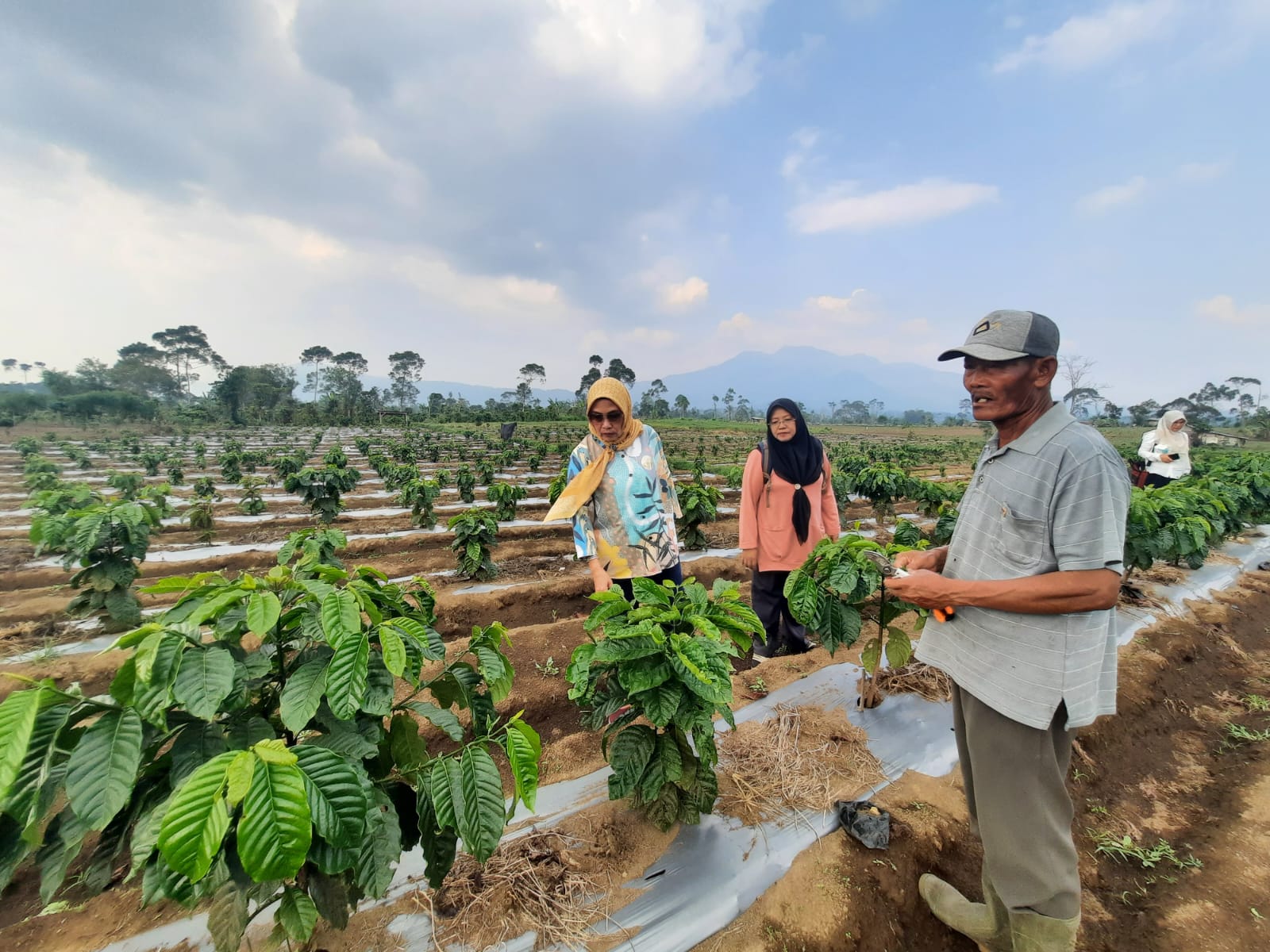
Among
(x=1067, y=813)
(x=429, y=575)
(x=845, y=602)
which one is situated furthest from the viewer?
(x=429, y=575)

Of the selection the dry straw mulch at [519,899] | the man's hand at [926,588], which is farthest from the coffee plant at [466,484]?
the man's hand at [926,588]

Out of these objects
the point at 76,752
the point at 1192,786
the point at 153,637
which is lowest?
the point at 1192,786

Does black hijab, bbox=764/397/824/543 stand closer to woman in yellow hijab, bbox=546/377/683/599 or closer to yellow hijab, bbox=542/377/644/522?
Result: woman in yellow hijab, bbox=546/377/683/599

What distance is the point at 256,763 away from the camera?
3.18ft

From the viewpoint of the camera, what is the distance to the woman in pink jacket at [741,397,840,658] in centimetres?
372

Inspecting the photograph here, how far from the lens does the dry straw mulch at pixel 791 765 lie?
2.53 meters

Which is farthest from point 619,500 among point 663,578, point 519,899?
point 519,899

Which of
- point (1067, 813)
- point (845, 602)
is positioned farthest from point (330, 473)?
point (1067, 813)

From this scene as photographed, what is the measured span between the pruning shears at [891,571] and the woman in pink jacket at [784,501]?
122 cm

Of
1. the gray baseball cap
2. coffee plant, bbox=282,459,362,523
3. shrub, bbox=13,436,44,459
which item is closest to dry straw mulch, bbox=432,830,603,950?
the gray baseball cap

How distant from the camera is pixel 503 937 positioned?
191 centimetres

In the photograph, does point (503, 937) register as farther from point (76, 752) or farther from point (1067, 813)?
point (1067, 813)

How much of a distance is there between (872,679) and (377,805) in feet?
9.48

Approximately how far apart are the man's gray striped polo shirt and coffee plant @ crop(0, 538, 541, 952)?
158cm
